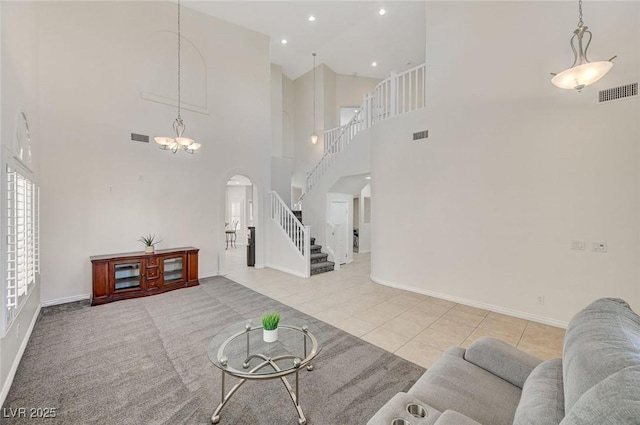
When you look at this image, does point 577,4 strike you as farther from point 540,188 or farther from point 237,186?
point 237,186

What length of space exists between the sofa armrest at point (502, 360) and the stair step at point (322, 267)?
4671mm

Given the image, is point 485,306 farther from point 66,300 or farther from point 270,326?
point 66,300

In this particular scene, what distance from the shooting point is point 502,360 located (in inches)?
74.5

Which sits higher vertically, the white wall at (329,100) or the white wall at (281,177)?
the white wall at (329,100)

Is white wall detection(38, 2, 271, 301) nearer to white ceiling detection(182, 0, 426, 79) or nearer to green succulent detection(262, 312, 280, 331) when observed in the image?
white ceiling detection(182, 0, 426, 79)

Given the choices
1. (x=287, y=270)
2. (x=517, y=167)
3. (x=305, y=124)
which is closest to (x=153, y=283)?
(x=287, y=270)

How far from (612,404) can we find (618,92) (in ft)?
14.2

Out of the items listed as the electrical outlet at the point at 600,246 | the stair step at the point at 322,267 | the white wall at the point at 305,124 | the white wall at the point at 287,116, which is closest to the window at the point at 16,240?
the stair step at the point at 322,267

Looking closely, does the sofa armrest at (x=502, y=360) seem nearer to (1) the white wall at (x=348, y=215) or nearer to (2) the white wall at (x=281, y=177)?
(1) the white wall at (x=348, y=215)

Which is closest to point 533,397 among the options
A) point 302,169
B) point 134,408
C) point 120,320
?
point 134,408

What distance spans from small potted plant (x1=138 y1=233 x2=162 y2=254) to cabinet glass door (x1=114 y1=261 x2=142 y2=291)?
31 cm

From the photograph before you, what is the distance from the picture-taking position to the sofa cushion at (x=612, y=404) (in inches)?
29.4

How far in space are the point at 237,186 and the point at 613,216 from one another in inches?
479

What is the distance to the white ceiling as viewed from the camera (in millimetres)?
6371
